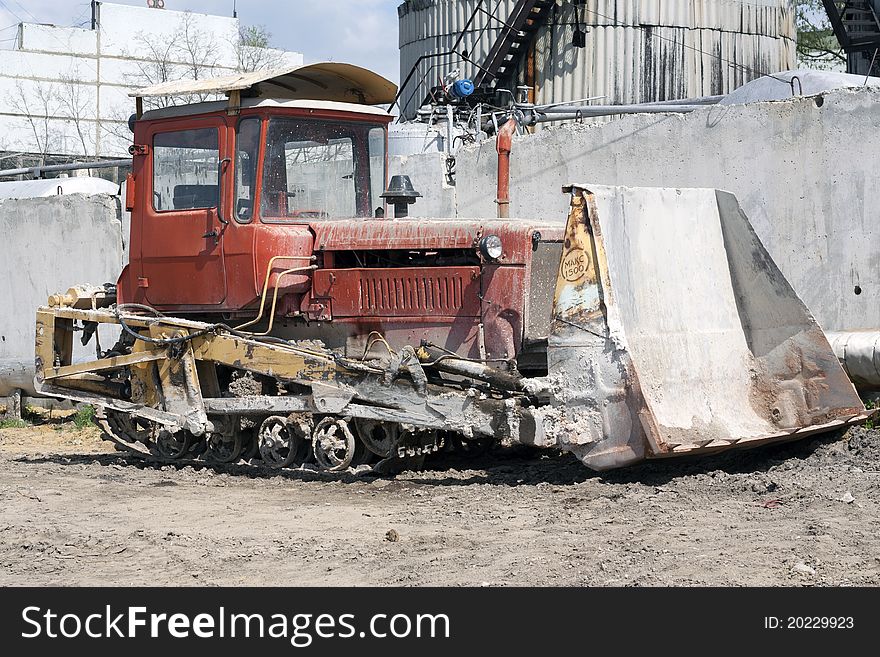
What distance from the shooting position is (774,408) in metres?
8.12

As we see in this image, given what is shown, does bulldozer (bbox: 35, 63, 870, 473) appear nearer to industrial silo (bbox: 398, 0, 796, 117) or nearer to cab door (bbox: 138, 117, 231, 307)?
cab door (bbox: 138, 117, 231, 307)

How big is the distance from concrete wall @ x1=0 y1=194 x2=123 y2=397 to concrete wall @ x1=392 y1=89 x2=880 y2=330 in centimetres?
600

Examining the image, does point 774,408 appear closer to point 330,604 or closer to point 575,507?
point 575,507

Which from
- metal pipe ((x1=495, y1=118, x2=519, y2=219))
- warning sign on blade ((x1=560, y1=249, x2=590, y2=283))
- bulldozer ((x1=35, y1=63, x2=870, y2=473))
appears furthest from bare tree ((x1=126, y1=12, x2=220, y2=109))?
warning sign on blade ((x1=560, y1=249, x2=590, y2=283))

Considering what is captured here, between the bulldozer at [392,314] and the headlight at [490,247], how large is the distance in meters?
0.03

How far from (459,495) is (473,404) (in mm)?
588

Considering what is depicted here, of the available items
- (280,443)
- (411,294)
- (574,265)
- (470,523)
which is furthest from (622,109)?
(470,523)

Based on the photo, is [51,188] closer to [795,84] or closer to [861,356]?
[795,84]

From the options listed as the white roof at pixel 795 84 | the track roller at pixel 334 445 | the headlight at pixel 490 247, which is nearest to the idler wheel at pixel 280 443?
the track roller at pixel 334 445

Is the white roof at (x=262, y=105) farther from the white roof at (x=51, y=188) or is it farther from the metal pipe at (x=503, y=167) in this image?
the white roof at (x=51, y=188)

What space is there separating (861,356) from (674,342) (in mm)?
1800

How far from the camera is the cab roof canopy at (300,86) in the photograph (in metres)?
8.62

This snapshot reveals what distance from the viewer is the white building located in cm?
3872

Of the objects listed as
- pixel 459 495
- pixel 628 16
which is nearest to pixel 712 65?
pixel 628 16
